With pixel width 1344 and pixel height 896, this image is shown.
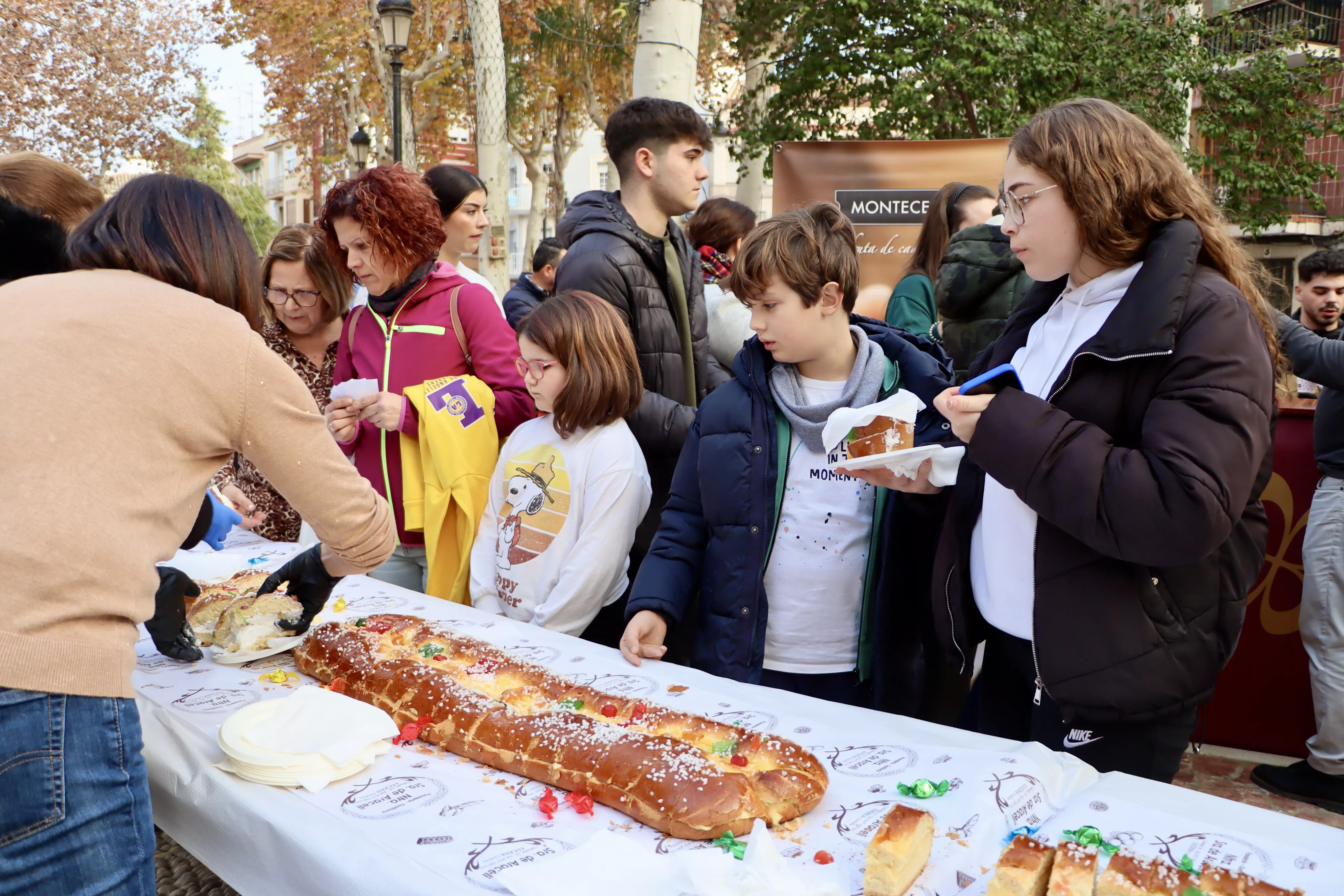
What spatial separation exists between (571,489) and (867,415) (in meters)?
1.08

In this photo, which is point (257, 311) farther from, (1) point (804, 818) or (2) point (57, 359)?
(1) point (804, 818)

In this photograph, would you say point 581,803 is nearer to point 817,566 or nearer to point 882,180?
point 817,566

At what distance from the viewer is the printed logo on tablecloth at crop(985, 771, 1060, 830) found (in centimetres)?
158

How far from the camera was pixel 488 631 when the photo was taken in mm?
2594

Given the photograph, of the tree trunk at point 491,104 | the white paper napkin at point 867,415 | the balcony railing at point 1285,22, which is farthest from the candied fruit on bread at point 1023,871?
the balcony railing at point 1285,22

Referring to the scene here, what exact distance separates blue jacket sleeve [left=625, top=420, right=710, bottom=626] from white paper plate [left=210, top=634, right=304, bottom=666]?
891 mm

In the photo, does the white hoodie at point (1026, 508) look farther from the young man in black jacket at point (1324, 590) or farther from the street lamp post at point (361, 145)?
the street lamp post at point (361, 145)

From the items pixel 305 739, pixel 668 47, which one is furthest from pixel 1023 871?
pixel 668 47

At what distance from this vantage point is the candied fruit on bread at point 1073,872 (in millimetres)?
1335

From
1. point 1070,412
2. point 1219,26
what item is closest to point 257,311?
point 1070,412

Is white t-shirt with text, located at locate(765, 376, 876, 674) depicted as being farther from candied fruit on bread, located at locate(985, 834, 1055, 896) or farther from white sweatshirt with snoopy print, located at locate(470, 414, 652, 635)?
candied fruit on bread, located at locate(985, 834, 1055, 896)

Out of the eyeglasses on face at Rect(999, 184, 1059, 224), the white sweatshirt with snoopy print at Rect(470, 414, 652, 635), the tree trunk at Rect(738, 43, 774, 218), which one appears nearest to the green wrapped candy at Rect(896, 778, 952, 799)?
the eyeglasses on face at Rect(999, 184, 1059, 224)

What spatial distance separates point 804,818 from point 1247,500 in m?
1.01

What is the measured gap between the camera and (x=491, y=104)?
14680 millimetres
